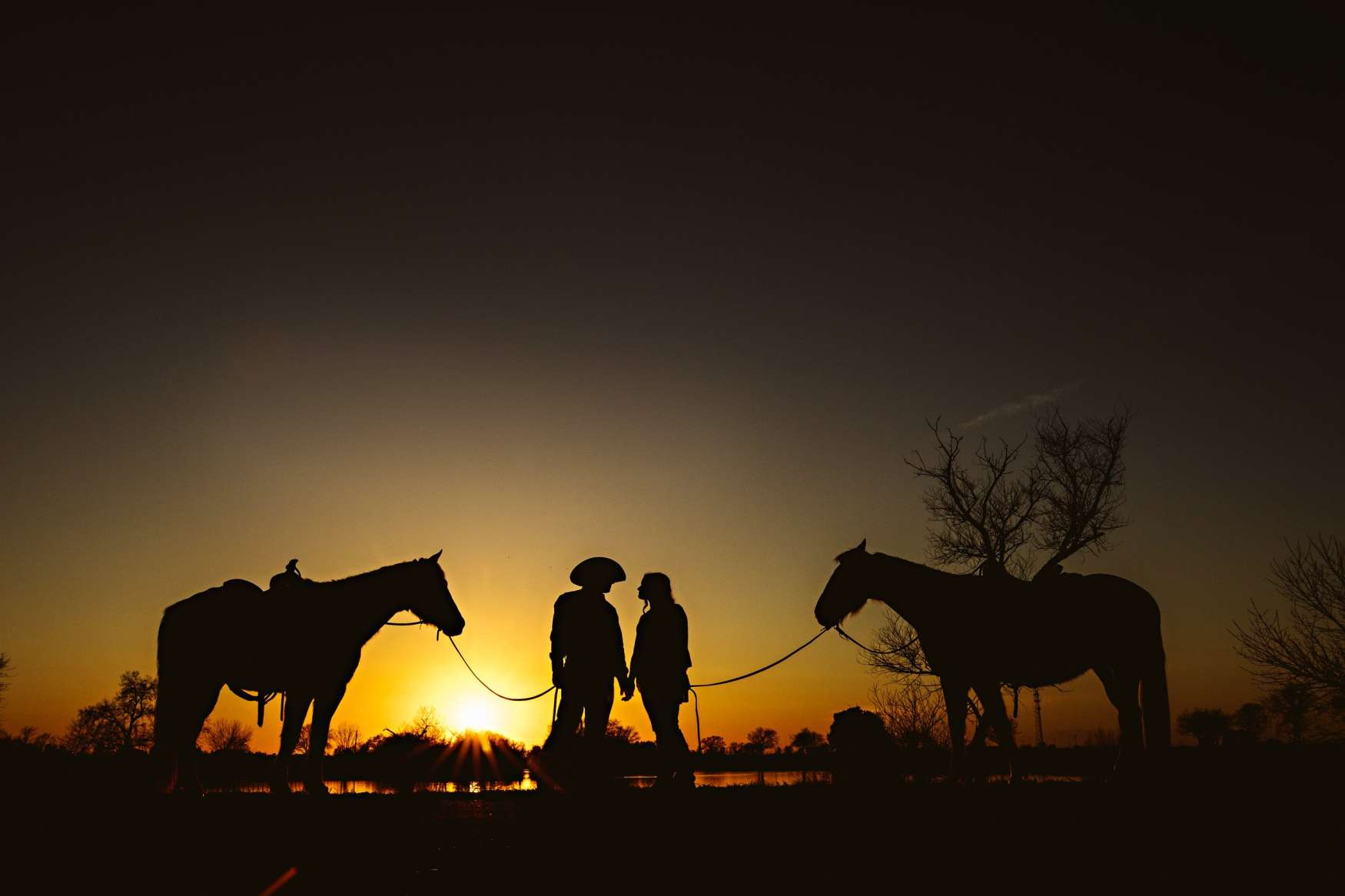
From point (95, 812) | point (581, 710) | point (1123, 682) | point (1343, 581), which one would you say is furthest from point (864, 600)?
point (1343, 581)

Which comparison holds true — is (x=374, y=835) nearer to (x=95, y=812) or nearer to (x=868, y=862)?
(x=95, y=812)

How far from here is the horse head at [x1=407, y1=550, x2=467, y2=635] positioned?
42.7 ft

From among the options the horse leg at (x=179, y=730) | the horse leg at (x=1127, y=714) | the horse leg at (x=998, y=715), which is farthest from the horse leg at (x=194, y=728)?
the horse leg at (x=1127, y=714)

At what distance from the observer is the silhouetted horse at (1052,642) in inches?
464

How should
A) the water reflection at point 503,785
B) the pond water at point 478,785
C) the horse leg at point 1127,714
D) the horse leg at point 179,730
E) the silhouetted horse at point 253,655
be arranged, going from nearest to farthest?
1. the horse leg at point 179,730
2. the silhouetted horse at point 253,655
3. the horse leg at point 1127,714
4. the water reflection at point 503,785
5. the pond water at point 478,785

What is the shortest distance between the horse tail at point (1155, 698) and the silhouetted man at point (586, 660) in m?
7.30

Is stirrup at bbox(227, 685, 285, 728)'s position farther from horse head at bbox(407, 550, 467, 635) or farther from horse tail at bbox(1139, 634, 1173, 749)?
horse tail at bbox(1139, 634, 1173, 749)

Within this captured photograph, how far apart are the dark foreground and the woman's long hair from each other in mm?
3717

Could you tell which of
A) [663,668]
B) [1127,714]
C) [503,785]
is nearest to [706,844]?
[663,668]

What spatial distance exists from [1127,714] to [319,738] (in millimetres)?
10931

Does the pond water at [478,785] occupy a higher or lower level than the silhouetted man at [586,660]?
lower

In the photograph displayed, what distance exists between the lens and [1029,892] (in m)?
4.08

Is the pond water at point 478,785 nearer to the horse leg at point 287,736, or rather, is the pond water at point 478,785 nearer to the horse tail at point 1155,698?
Answer: the horse leg at point 287,736

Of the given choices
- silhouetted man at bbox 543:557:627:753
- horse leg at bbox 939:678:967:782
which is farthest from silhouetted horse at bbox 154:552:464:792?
horse leg at bbox 939:678:967:782
